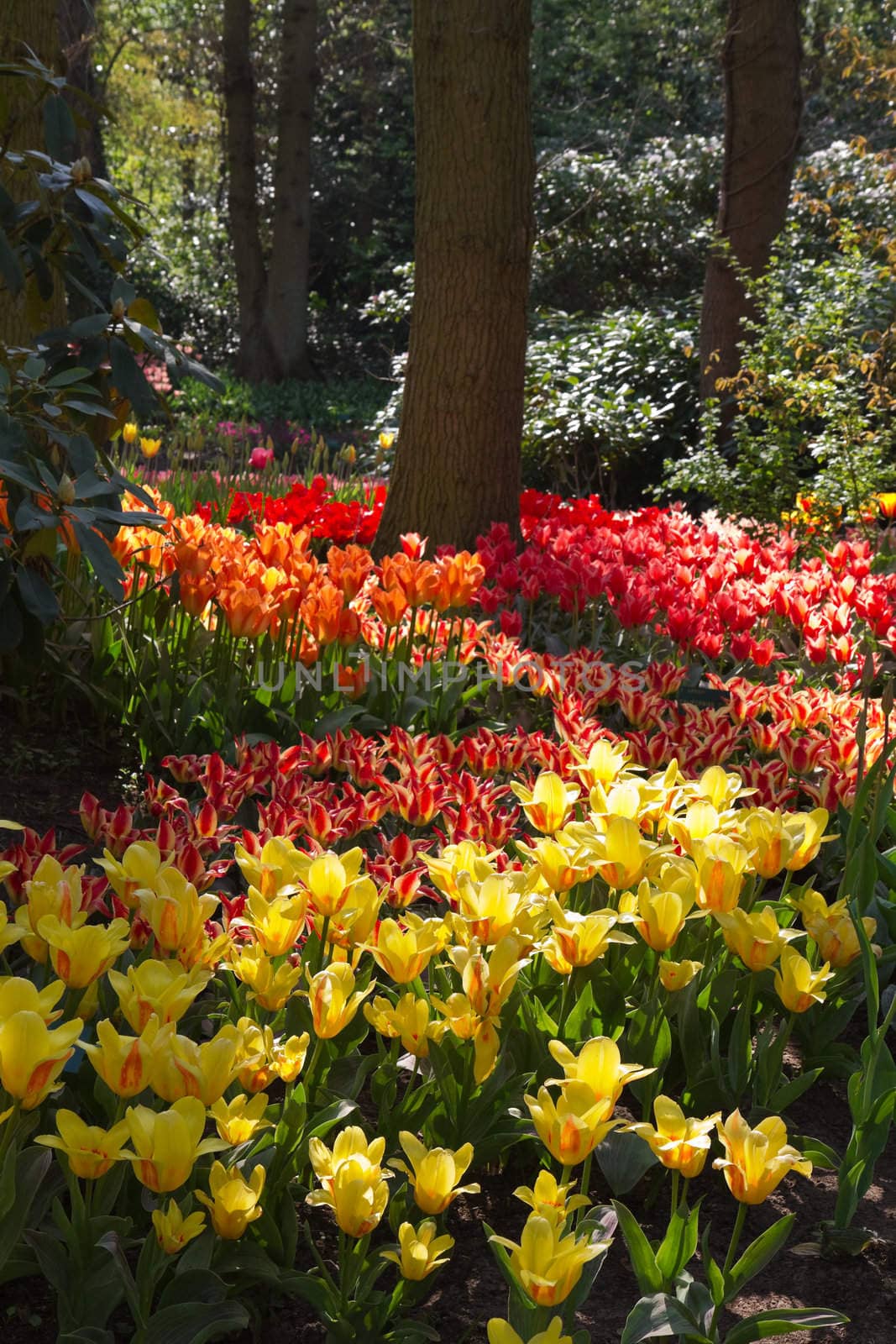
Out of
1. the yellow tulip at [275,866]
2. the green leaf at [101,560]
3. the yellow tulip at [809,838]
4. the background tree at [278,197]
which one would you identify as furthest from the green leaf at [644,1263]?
the background tree at [278,197]

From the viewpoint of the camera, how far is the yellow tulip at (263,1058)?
151 centimetres

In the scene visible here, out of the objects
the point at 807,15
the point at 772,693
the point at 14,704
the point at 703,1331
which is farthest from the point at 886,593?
the point at 807,15

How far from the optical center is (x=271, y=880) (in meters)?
1.80

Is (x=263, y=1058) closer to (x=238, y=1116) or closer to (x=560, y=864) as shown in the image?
(x=238, y=1116)

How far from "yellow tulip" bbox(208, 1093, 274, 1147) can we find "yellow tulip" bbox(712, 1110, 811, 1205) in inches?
20.8

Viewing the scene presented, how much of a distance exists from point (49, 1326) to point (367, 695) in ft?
7.46

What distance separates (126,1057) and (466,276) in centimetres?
469

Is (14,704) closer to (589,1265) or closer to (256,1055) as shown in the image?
(256,1055)

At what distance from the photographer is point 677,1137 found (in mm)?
1449

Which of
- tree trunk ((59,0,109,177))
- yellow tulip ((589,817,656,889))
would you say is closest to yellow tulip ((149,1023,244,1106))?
yellow tulip ((589,817,656,889))

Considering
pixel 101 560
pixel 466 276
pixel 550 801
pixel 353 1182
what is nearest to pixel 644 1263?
pixel 353 1182

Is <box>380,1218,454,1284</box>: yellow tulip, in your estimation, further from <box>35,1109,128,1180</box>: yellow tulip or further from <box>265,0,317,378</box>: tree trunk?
<box>265,0,317,378</box>: tree trunk

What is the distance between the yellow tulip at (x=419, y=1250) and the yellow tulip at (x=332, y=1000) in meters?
0.28

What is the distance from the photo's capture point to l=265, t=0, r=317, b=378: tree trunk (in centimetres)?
1744
